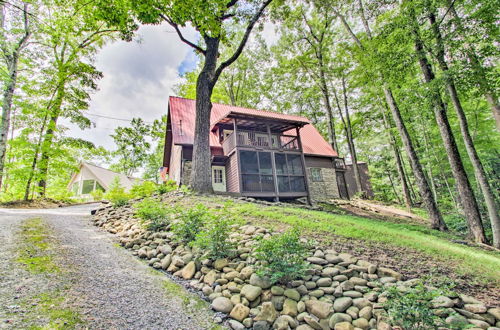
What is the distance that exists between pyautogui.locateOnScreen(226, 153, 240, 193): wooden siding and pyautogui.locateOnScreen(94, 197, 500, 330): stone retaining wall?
752 centimetres

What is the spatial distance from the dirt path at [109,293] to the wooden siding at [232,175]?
7.78 metres

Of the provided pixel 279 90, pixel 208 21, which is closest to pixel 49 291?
pixel 208 21

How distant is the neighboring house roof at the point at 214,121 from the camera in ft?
39.8

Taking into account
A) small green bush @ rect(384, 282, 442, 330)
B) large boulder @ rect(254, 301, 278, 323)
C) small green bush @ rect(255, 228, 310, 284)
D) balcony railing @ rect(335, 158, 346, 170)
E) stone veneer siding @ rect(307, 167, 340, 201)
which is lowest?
large boulder @ rect(254, 301, 278, 323)

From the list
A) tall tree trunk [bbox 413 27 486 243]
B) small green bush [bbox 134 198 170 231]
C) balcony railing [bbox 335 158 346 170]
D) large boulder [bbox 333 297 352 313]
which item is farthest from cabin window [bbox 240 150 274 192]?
large boulder [bbox 333 297 352 313]

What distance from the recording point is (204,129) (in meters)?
8.35

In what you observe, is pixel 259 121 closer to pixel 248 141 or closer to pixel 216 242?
pixel 248 141

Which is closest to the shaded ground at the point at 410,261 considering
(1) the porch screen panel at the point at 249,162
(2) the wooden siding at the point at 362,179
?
(1) the porch screen panel at the point at 249,162

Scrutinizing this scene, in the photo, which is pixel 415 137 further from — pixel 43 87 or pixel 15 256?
pixel 43 87

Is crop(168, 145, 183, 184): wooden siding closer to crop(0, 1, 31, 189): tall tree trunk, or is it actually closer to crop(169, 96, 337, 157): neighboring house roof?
crop(169, 96, 337, 157): neighboring house roof

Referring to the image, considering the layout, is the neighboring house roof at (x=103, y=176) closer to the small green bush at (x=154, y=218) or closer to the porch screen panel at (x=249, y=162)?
the porch screen panel at (x=249, y=162)

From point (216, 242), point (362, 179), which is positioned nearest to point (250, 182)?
point (216, 242)

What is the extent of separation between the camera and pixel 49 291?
222 cm

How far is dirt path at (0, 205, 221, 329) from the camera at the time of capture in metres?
2.00
